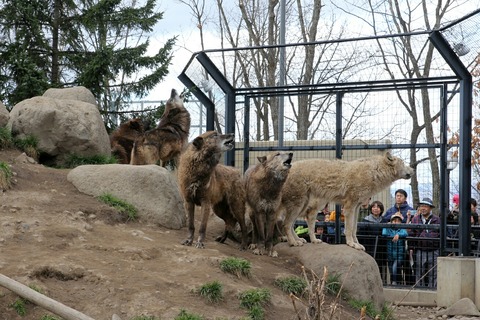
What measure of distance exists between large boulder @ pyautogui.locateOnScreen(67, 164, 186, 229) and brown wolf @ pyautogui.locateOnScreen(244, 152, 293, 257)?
1131 millimetres

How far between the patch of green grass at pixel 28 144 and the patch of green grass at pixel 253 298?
5.56 meters

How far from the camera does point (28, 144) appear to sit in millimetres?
12375

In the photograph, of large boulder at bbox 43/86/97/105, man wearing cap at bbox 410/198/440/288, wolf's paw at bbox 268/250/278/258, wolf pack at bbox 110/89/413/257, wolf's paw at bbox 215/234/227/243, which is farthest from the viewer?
large boulder at bbox 43/86/97/105

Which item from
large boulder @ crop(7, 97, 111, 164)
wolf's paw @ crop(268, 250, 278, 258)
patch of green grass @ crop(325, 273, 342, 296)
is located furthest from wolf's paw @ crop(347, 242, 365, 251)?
large boulder @ crop(7, 97, 111, 164)

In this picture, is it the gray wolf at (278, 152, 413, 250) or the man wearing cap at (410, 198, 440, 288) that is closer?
the gray wolf at (278, 152, 413, 250)

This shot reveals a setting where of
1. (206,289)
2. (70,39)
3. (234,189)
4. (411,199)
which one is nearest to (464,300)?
(411,199)

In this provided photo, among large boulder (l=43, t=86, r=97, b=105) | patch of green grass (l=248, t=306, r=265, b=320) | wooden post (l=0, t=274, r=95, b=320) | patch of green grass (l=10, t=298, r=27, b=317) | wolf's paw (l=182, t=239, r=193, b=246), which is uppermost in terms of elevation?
large boulder (l=43, t=86, r=97, b=105)

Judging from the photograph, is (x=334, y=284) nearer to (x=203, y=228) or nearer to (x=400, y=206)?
(x=203, y=228)

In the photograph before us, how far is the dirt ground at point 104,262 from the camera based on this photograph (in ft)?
24.9

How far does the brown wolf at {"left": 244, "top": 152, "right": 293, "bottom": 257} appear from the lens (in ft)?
34.3

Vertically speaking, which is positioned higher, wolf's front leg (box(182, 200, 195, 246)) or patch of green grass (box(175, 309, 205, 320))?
wolf's front leg (box(182, 200, 195, 246))

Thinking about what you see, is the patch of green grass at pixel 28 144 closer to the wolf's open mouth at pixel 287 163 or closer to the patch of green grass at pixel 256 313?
the wolf's open mouth at pixel 287 163

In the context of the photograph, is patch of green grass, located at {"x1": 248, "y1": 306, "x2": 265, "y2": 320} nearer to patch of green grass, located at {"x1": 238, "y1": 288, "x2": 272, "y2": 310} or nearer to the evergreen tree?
patch of green grass, located at {"x1": 238, "y1": 288, "x2": 272, "y2": 310}

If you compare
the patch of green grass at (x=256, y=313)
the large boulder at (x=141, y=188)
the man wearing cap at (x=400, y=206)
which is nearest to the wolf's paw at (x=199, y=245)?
the large boulder at (x=141, y=188)
